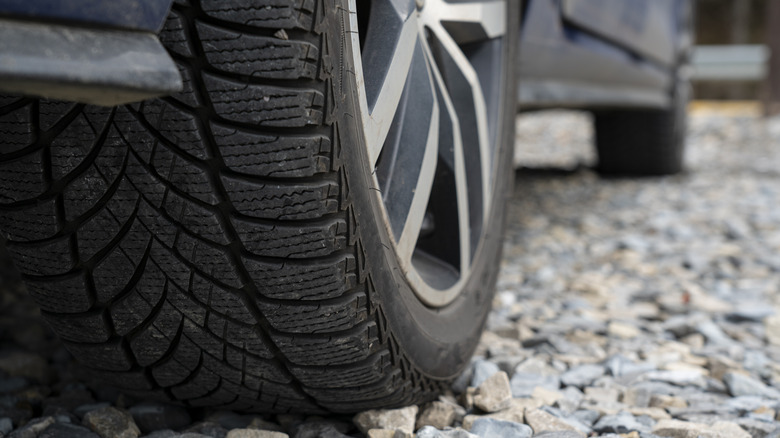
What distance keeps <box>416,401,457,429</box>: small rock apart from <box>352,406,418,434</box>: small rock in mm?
33

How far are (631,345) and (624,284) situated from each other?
0.46m

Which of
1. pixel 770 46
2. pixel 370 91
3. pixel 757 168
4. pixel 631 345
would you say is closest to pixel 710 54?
pixel 770 46

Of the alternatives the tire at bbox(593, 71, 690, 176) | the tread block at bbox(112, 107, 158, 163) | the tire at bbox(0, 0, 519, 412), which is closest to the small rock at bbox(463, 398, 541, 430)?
the tire at bbox(0, 0, 519, 412)

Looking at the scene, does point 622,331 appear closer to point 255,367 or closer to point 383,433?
point 383,433

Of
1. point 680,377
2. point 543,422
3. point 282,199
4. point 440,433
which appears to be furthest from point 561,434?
point 282,199

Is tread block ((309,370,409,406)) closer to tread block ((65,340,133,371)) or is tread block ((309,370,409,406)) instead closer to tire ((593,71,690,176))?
tread block ((65,340,133,371))

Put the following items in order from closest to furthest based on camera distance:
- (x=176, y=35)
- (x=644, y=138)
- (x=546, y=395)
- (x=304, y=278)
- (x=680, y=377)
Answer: (x=176, y=35)
(x=304, y=278)
(x=546, y=395)
(x=680, y=377)
(x=644, y=138)

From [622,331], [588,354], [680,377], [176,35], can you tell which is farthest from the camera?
[622,331]

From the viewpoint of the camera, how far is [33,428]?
86cm

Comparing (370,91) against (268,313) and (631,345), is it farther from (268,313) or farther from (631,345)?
(631,345)

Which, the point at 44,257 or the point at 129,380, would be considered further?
the point at 129,380

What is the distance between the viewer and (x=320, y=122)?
0.68m

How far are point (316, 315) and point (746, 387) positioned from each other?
2.36ft

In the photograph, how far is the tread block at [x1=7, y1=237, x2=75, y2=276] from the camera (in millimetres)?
723
